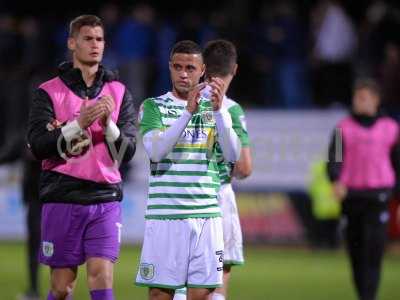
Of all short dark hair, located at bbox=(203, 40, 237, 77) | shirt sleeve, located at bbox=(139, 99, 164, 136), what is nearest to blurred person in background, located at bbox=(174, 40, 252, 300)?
short dark hair, located at bbox=(203, 40, 237, 77)

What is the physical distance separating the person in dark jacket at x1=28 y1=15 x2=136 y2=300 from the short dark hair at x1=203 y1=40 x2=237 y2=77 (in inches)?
27.0

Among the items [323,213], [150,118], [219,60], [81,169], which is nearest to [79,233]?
[81,169]

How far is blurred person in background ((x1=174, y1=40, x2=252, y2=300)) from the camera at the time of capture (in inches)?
354

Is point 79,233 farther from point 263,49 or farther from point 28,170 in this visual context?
point 263,49

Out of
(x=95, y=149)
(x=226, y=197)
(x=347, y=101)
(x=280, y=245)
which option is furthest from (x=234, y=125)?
(x=347, y=101)

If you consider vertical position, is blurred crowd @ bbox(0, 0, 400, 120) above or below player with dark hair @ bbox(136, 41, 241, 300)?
above

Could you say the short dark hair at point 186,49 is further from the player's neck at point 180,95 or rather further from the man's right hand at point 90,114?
the man's right hand at point 90,114

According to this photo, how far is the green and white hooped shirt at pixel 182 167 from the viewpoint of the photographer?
8.34 m

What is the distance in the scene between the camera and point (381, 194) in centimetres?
1228

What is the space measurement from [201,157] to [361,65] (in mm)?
12740

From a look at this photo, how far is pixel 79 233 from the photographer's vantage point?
8.74 meters

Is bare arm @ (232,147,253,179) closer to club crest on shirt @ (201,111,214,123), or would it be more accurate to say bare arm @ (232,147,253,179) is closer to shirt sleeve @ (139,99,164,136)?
club crest on shirt @ (201,111,214,123)

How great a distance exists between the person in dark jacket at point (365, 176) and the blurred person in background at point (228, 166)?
2.88 meters

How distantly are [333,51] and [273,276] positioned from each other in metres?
6.58
